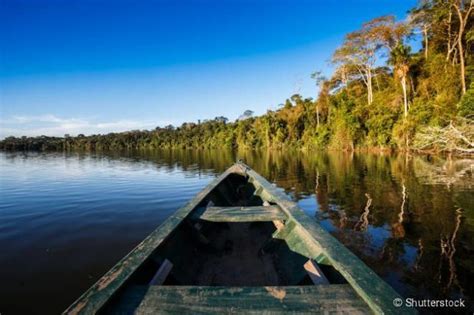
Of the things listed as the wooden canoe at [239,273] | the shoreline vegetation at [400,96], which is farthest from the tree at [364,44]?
the wooden canoe at [239,273]

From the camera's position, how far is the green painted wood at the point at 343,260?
155cm

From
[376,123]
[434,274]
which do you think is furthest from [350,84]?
[434,274]

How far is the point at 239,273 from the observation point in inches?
128

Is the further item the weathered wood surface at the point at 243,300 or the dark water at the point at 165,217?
the dark water at the point at 165,217

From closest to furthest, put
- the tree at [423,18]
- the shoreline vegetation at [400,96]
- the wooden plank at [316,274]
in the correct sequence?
the wooden plank at [316,274] < the shoreline vegetation at [400,96] < the tree at [423,18]

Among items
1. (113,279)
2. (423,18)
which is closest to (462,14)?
(423,18)

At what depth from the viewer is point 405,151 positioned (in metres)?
26.8

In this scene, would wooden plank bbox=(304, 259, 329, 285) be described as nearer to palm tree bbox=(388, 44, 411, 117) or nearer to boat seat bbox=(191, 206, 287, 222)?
boat seat bbox=(191, 206, 287, 222)

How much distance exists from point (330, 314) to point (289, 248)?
1.66 meters

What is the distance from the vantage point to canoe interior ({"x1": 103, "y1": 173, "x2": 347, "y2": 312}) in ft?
8.01

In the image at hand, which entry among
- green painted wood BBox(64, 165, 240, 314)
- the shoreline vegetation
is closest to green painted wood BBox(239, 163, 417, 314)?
green painted wood BBox(64, 165, 240, 314)

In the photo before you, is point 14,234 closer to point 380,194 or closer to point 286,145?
point 380,194

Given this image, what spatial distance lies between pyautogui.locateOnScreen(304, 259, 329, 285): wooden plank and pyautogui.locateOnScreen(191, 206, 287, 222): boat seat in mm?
1185

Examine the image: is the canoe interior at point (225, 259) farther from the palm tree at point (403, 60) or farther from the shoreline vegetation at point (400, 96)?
the palm tree at point (403, 60)
